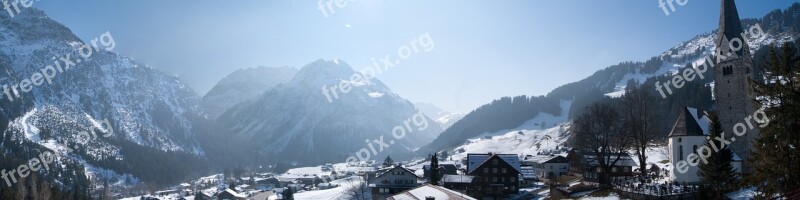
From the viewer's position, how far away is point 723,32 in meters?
56.5

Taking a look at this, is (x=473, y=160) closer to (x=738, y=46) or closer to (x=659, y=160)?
(x=659, y=160)

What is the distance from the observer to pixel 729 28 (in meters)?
56.2

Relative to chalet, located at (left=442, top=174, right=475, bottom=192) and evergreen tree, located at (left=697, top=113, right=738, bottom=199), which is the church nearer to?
evergreen tree, located at (left=697, top=113, right=738, bottom=199)

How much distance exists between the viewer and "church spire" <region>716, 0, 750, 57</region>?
5572 centimetres

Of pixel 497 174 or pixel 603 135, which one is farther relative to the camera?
pixel 497 174

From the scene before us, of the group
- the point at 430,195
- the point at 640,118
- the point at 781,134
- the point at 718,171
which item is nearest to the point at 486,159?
the point at 640,118

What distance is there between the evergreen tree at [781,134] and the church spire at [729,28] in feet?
110

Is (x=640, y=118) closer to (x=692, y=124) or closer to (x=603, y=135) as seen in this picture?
(x=603, y=135)

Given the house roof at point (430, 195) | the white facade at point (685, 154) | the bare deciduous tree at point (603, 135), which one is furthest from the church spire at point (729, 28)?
the house roof at point (430, 195)

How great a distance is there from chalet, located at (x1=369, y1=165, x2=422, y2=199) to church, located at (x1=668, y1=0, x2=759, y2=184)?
50381mm

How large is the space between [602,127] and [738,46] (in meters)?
15.6

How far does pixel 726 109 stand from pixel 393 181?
5626 centimetres

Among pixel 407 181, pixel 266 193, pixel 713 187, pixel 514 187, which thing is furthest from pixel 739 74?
pixel 266 193

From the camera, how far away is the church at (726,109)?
178 feet
